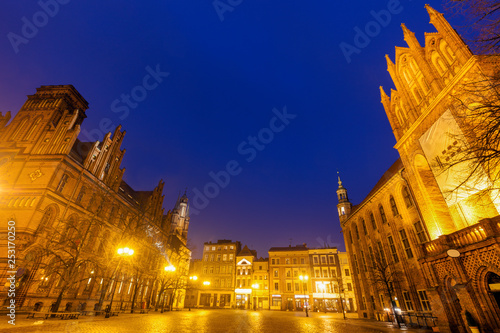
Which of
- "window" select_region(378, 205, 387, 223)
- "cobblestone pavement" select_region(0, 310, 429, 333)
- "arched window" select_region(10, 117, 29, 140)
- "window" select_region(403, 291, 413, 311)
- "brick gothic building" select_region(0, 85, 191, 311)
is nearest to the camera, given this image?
"cobblestone pavement" select_region(0, 310, 429, 333)

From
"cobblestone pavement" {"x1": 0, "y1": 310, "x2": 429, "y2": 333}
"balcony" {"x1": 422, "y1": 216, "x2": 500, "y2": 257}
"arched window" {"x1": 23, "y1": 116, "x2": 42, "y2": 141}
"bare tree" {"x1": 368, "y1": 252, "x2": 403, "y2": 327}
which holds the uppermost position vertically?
"arched window" {"x1": 23, "y1": 116, "x2": 42, "y2": 141}

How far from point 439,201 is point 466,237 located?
14.3ft

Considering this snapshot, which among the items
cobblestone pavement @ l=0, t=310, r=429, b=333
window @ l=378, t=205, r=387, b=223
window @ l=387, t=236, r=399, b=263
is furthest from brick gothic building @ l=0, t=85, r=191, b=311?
window @ l=378, t=205, r=387, b=223

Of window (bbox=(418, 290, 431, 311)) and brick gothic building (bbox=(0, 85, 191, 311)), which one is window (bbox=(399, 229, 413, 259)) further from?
brick gothic building (bbox=(0, 85, 191, 311))

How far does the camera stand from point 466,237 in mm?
12922

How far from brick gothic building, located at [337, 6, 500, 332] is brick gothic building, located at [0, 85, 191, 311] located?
24.7m

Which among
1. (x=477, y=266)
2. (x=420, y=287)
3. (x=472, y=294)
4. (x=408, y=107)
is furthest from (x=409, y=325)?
(x=408, y=107)

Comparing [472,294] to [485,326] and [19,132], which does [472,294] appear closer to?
[485,326]

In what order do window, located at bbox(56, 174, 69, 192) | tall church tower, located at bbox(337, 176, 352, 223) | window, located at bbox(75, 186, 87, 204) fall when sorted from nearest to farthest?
window, located at bbox(56, 174, 69, 192) < window, located at bbox(75, 186, 87, 204) < tall church tower, located at bbox(337, 176, 352, 223)

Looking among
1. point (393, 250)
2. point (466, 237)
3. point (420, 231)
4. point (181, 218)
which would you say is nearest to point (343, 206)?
point (393, 250)

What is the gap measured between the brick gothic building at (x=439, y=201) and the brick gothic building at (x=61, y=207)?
80.9 ft

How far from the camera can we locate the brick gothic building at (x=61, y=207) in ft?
63.5

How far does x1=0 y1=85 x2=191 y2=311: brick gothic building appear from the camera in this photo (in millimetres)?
19359

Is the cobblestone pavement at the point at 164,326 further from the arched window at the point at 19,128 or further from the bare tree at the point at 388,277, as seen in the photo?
the arched window at the point at 19,128
